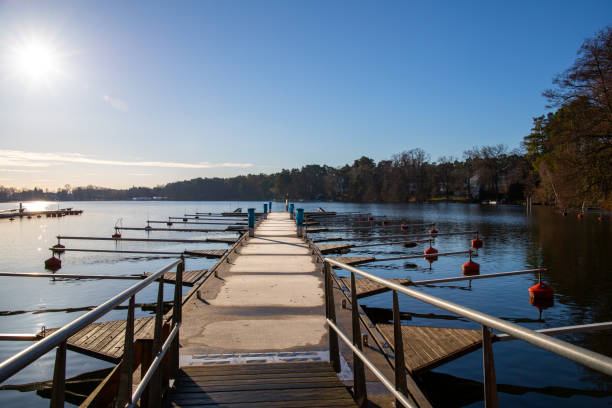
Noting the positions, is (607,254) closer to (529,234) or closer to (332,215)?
(529,234)

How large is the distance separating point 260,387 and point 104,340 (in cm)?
355

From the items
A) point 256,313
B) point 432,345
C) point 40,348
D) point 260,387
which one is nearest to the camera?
point 40,348

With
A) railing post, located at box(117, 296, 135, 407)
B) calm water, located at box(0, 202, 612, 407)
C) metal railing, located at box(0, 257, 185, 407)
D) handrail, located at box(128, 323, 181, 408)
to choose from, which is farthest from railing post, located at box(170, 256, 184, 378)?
calm water, located at box(0, 202, 612, 407)

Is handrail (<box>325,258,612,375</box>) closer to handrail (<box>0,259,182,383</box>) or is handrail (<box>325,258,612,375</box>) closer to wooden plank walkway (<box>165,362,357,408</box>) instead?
handrail (<box>0,259,182,383</box>)

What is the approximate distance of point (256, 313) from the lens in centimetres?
645

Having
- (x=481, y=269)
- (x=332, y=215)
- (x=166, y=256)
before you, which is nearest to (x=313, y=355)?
(x=481, y=269)

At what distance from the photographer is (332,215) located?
44.2 m

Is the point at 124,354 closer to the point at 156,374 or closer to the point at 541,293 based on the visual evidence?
the point at 156,374

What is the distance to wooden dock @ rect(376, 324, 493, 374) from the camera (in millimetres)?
5582

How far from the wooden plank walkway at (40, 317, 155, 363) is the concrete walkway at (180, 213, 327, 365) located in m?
0.82

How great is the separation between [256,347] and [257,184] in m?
147

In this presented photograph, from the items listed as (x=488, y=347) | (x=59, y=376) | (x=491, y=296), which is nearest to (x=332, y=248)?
(x=491, y=296)

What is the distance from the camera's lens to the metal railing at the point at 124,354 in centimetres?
140

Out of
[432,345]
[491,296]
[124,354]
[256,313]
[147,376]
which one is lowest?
[491,296]
